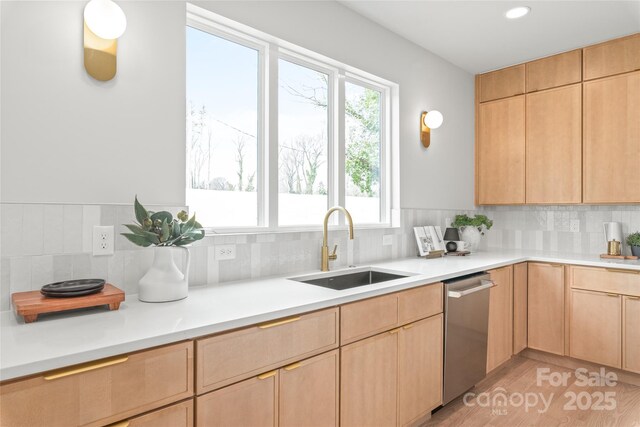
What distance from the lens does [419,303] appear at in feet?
7.00

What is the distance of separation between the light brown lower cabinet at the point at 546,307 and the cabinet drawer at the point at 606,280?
115mm

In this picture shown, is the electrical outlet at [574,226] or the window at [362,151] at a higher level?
the window at [362,151]

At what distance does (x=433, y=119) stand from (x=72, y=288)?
2830 millimetres

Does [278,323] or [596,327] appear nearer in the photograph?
[278,323]

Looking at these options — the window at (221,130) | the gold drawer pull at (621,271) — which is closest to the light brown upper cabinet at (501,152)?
the gold drawer pull at (621,271)

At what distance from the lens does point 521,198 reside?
143 inches

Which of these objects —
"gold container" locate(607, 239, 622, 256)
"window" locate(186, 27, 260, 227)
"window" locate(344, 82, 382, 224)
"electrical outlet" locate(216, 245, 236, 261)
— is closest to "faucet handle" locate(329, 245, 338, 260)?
"window" locate(344, 82, 382, 224)

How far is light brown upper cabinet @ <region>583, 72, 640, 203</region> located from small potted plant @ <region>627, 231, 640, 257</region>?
1.06 feet

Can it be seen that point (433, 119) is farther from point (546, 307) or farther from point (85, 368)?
point (85, 368)

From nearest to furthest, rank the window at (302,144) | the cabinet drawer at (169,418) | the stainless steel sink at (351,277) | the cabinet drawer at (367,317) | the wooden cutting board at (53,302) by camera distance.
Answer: the cabinet drawer at (169,418), the wooden cutting board at (53,302), the cabinet drawer at (367,317), the stainless steel sink at (351,277), the window at (302,144)

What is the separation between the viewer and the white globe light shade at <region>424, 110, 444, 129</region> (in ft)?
10.5

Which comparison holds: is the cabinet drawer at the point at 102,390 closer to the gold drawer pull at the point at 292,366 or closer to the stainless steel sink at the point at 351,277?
the gold drawer pull at the point at 292,366

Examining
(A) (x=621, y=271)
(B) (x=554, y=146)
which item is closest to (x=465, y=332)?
(A) (x=621, y=271)

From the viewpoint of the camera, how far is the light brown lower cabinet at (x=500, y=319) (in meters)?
2.81
